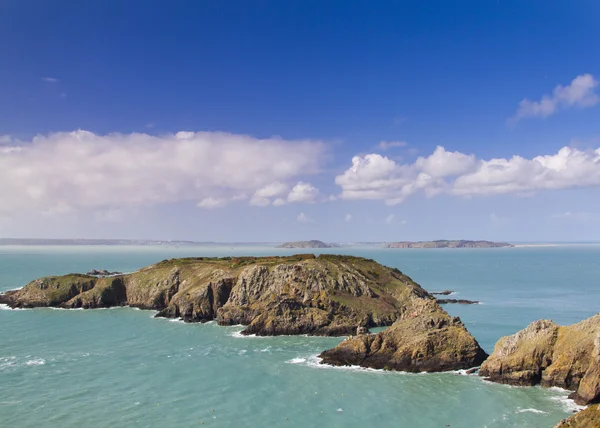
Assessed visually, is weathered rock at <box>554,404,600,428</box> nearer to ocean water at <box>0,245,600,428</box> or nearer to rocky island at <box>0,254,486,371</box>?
ocean water at <box>0,245,600,428</box>

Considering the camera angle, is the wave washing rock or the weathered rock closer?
the weathered rock

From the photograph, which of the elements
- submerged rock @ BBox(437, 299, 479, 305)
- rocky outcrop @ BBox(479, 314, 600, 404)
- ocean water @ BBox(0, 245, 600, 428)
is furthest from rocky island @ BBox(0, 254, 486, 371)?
submerged rock @ BBox(437, 299, 479, 305)

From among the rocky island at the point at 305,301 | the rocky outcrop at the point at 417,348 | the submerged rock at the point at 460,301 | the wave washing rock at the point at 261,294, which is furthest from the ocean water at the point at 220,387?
the submerged rock at the point at 460,301

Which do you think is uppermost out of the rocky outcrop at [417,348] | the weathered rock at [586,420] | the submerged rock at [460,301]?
the weathered rock at [586,420]

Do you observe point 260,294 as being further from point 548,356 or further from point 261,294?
point 548,356

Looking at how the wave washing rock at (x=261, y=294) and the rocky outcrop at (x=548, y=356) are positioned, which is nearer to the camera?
the rocky outcrop at (x=548, y=356)

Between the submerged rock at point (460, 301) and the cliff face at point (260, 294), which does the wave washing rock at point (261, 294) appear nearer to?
the cliff face at point (260, 294)

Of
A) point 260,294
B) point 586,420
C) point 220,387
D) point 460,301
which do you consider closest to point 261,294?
point 260,294
